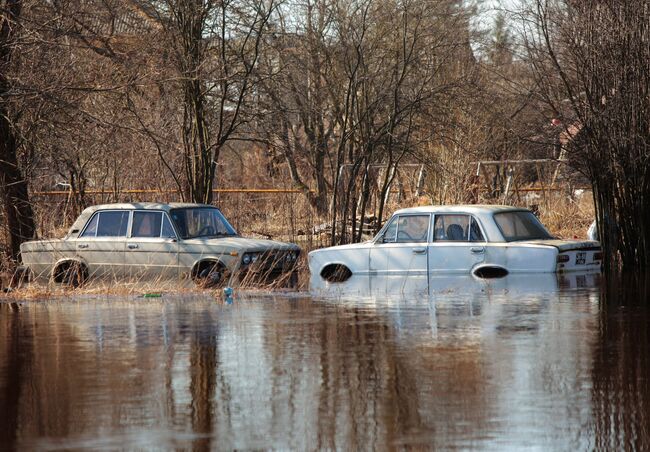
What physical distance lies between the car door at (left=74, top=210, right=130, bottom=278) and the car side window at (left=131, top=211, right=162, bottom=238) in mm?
179

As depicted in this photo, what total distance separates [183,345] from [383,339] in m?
2.02

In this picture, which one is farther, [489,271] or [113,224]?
[113,224]

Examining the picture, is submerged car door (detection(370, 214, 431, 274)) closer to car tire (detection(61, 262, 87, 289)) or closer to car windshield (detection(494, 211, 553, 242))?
car windshield (detection(494, 211, 553, 242))

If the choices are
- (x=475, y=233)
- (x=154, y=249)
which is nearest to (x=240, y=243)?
(x=154, y=249)

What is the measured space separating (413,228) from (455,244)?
2.67ft

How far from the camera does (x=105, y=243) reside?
20.0 metres

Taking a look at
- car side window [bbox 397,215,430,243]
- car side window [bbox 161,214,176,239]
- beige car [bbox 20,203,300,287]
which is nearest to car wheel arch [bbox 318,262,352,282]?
beige car [bbox 20,203,300,287]

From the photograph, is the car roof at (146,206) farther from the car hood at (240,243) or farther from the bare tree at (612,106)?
the bare tree at (612,106)

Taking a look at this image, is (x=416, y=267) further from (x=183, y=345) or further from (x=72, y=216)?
(x=72, y=216)

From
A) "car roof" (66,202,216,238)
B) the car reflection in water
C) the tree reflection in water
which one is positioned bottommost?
the tree reflection in water

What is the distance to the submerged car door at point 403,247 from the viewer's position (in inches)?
773

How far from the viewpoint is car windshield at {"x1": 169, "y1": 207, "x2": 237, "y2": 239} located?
19.7 metres

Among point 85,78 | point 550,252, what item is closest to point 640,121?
point 550,252

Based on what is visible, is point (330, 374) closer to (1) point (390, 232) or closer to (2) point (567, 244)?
(2) point (567, 244)
